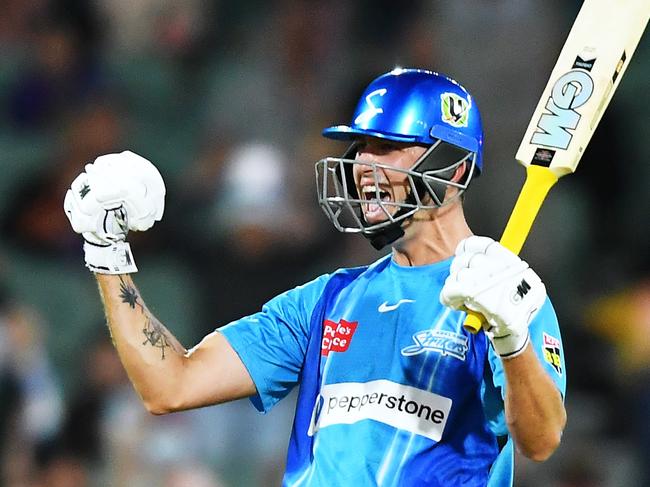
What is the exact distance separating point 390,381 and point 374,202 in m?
0.46

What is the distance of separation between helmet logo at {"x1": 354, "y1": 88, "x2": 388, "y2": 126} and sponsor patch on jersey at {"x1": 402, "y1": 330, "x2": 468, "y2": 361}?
0.59m

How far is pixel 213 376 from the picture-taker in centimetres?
329

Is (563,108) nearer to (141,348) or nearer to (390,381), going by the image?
(390,381)

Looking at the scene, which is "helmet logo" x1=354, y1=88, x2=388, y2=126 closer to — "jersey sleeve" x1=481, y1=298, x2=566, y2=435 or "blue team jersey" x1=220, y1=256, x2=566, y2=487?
"blue team jersey" x1=220, y1=256, x2=566, y2=487

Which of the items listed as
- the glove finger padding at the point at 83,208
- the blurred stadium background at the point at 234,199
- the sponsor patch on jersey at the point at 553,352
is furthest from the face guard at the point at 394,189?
the blurred stadium background at the point at 234,199

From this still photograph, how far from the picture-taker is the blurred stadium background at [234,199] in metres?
5.88

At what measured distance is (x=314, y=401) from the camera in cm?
326

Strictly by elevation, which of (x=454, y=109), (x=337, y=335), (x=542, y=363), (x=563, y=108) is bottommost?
(x=337, y=335)

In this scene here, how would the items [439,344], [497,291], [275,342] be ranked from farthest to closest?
[275,342] → [439,344] → [497,291]

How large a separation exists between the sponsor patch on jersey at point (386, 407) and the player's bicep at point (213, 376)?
0.25 meters

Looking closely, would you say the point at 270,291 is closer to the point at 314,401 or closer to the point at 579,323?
the point at 579,323

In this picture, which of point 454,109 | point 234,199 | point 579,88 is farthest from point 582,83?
point 234,199

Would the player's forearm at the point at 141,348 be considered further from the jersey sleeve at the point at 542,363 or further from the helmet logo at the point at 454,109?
the helmet logo at the point at 454,109

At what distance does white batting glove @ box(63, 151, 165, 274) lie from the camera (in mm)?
3133
